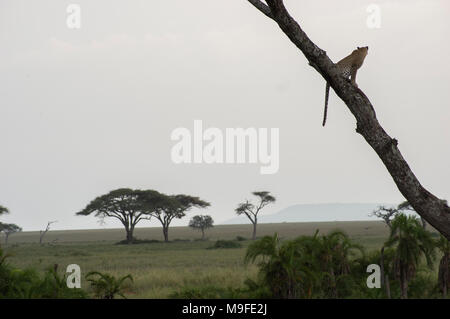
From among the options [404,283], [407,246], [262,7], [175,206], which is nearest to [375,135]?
[262,7]

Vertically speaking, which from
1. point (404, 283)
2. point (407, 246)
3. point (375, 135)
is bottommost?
point (404, 283)

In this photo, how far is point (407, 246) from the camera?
1009 cm

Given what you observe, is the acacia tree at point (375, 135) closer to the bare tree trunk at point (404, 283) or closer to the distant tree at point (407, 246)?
the distant tree at point (407, 246)

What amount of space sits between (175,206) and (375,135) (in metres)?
51.3

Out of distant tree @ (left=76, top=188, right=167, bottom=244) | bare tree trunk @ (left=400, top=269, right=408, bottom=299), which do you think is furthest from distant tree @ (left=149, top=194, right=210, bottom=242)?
bare tree trunk @ (left=400, top=269, right=408, bottom=299)

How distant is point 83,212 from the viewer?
5588 centimetres

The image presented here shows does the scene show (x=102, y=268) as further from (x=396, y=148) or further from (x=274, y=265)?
(x=396, y=148)

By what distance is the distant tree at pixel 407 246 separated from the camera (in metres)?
10.1

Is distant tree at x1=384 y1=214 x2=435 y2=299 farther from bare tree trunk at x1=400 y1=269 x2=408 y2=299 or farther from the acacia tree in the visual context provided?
the acacia tree

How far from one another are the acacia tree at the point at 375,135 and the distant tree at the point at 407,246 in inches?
243

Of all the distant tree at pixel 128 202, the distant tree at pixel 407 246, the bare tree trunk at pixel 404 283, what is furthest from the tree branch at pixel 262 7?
the distant tree at pixel 128 202

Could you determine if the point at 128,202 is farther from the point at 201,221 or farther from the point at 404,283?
the point at 404,283
